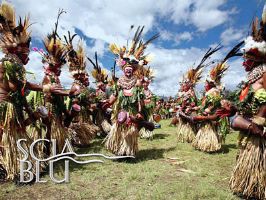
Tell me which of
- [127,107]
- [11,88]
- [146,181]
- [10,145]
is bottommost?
[146,181]

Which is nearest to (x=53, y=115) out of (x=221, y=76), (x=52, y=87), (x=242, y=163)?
(x=52, y=87)

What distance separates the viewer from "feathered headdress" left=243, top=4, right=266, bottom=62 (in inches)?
139

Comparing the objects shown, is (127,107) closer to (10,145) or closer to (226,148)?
(10,145)

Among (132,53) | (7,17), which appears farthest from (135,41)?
(7,17)

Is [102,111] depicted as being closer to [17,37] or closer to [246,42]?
[17,37]

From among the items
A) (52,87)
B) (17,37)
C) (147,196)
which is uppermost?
(17,37)

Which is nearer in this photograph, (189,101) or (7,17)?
(7,17)

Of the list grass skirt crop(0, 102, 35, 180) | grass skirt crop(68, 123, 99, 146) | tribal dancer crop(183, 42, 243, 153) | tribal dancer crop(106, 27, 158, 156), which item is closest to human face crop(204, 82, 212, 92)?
tribal dancer crop(183, 42, 243, 153)

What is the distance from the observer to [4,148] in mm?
4129

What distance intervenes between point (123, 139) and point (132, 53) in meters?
1.84

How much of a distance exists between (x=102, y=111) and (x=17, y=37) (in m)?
5.16

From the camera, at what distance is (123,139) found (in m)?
5.67

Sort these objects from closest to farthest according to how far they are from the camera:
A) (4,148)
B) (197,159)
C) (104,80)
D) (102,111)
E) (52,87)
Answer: (4,148)
(52,87)
(197,159)
(102,111)
(104,80)

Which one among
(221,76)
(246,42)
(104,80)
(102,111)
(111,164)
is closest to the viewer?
(246,42)
